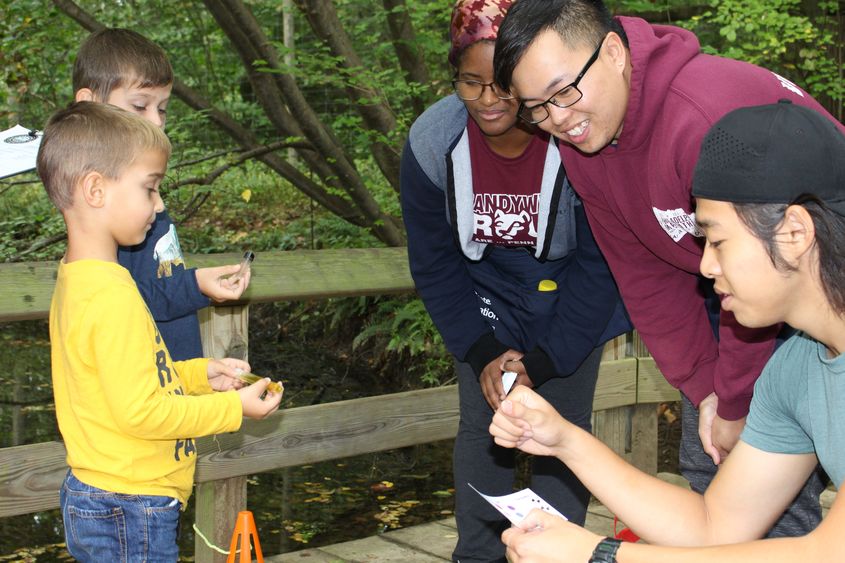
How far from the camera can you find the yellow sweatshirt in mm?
2207

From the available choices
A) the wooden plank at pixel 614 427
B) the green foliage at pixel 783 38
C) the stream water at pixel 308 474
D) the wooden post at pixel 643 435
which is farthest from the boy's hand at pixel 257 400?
the green foliage at pixel 783 38

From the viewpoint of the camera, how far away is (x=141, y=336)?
2.24 metres

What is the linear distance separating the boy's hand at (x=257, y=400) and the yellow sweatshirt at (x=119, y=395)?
28mm

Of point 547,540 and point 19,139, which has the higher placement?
point 19,139

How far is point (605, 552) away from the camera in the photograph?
1.91 m

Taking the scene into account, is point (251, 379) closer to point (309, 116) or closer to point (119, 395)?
point (119, 395)

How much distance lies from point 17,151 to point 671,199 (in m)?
1.66

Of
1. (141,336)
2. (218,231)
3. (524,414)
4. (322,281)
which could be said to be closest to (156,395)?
(141,336)

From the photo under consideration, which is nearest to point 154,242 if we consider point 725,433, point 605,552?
point 605,552

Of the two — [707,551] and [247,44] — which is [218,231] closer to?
Result: [247,44]

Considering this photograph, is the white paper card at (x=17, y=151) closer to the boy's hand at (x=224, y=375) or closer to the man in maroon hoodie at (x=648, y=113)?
the boy's hand at (x=224, y=375)

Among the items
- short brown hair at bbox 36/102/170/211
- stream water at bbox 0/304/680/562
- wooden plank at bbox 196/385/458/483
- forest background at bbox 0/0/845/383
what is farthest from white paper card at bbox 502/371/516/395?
forest background at bbox 0/0/845/383

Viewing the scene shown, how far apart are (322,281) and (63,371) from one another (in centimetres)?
135

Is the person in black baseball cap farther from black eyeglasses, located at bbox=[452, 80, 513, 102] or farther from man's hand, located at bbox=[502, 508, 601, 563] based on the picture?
black eyeglasses, located at bbox=[452, 80, 513, 102]
